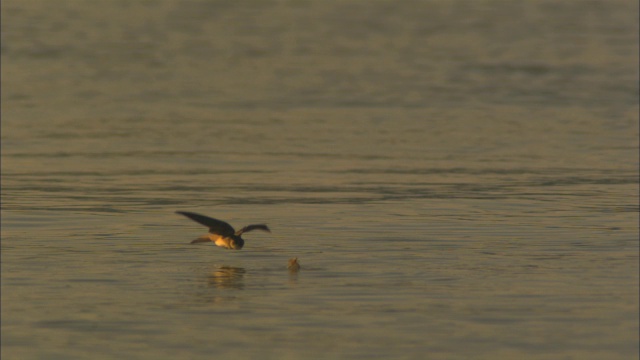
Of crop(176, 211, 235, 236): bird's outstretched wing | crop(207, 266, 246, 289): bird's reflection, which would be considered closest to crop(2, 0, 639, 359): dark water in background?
crop(207, 266, 246, 289): bird's reflection

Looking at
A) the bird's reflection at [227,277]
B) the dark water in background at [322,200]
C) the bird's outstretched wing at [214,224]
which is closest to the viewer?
the dark water in background at [322,200]

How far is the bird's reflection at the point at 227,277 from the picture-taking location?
559 inches

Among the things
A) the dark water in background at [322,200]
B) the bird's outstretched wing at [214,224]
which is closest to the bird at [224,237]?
the bird's outstretched wing at [214,224]

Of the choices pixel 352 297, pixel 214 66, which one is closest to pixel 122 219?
pixel 352 297

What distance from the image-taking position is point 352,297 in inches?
536

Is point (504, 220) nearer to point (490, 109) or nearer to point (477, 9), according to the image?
point (490, 109)

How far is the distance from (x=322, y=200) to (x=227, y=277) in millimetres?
4474

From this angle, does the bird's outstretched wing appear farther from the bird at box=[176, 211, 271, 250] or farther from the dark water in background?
the dark water in background

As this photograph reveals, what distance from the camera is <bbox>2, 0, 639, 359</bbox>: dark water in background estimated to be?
41.3ft

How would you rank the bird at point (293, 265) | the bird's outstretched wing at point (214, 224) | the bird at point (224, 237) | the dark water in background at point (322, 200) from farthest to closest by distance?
the bird at point (224, 237) → the bird's outstretched wing at point (214, 224) → the bird at point (293, 265) → the dark water in background at point (322, 200)

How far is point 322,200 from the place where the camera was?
18.9 metres

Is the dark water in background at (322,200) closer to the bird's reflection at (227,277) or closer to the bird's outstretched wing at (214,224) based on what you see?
the bird's reflection at (227,277)

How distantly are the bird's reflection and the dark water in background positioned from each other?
4cm

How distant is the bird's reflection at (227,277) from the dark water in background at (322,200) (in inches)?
1.7
